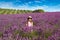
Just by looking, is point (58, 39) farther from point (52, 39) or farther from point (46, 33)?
point (46, 33)

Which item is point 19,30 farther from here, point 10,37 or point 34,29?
point 10,37

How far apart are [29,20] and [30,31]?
268 cm

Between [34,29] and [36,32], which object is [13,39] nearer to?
[36,32]

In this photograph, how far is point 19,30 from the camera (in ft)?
19.6

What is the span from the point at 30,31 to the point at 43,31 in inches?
16.6

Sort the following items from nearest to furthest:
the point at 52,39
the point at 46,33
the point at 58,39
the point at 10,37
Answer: the point at 52,39 → the point at 58,39 → the point at 10,37 → the point at 46,33

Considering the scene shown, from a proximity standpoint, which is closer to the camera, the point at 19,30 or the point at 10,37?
the point at 10,37

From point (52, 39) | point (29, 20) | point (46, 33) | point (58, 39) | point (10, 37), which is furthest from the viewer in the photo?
point (29, 20)

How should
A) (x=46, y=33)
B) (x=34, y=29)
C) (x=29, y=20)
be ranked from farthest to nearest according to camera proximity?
(x=29, y=20) < (x=34, y=29) < (x=46, y=33)

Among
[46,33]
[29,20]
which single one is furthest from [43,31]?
[29,20]

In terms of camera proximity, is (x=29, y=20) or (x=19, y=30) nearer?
(x=19, y=30)

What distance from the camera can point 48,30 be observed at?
594 centimetres

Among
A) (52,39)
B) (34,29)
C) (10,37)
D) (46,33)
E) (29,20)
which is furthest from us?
(29,20)

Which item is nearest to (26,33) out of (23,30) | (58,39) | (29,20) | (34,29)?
(23,30)
